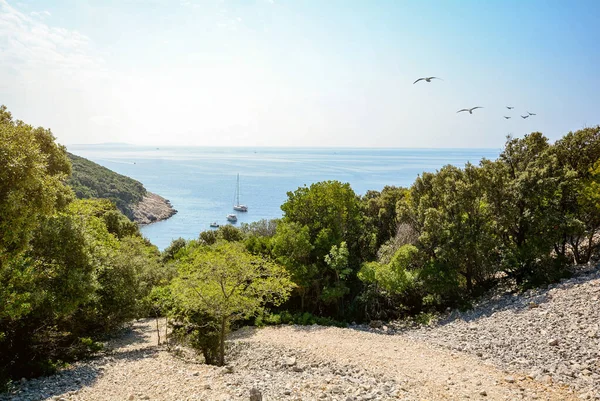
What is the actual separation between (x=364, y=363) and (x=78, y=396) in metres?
9.36

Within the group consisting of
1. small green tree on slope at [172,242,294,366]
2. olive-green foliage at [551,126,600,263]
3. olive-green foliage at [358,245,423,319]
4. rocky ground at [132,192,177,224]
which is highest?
olive-green foliage at [551,126,600,263]

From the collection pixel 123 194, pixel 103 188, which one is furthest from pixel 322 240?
pixel 123 194

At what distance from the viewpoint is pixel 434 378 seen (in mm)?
12484

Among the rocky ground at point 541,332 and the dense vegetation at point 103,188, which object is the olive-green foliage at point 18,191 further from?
the dense vegetation at point 103,188

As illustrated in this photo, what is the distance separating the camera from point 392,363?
14.1m

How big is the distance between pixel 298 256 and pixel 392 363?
35.1ft

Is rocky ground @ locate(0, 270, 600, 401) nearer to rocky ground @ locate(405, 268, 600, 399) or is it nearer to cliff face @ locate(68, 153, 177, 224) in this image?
rocky ground @ locate(405, 268, 600, 399)

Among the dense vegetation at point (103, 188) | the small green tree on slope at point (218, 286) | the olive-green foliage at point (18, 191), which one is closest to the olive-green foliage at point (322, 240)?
the small green tree on slope at point (218, 286)

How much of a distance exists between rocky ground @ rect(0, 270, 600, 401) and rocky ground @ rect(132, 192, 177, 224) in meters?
72.5

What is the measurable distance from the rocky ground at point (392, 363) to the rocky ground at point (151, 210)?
238 ft

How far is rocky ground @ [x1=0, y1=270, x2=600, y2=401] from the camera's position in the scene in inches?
418

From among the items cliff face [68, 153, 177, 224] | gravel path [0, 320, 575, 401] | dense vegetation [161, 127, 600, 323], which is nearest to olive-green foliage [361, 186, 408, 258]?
dense vegetation [161, 127, 600, 323]

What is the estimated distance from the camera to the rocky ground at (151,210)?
8788cm

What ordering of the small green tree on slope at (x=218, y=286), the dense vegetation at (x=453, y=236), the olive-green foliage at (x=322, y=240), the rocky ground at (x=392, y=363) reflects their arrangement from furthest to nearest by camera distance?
the olive-green foliage at (x=322, y=240) → the dense vegetation at (x=453, y=236) → the small green tree on slope at (x=218, y=286) → the rocky ground at (x=392, y=363)
